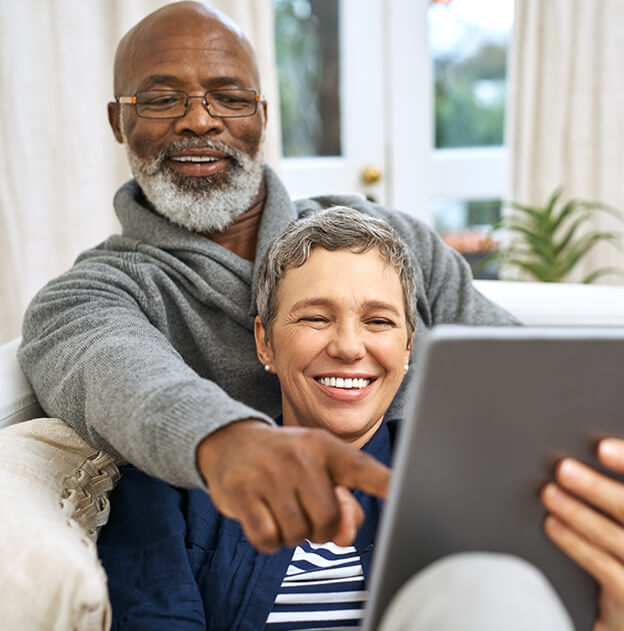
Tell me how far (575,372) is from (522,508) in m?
0.15

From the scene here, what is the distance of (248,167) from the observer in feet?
4.97

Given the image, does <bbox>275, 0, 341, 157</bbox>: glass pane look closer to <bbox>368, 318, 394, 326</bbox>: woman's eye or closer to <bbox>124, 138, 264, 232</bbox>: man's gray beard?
<bbox>124, 138, 264, 232</bbox>: man's gray beard

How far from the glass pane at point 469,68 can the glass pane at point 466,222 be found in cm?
24

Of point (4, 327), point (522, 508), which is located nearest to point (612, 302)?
point (522, 508)

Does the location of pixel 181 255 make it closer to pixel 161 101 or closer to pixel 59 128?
pixel 161 101

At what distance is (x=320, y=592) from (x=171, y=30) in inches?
42.2

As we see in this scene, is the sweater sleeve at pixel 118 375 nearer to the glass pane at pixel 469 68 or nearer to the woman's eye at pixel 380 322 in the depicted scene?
the woman's eye at pixel 380 322

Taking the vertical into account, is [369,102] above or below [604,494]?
above

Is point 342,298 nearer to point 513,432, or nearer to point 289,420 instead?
point 289,420

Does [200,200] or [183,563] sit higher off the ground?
[200,200]

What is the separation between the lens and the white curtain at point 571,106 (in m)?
2.64

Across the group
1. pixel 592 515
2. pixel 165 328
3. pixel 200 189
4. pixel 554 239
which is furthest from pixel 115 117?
pixel 554 239

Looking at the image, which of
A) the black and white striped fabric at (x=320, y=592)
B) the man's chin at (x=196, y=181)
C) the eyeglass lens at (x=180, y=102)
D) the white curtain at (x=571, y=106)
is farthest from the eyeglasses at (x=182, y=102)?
the white curtain at (x=571, y=106)

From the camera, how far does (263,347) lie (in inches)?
49.0
